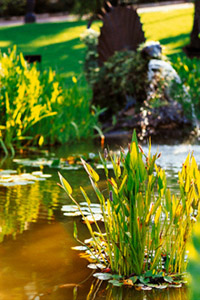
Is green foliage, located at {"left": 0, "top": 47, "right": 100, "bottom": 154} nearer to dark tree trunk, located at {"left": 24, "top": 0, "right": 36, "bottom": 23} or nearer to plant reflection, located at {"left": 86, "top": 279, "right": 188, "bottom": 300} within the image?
plant reflection, located at {"left": 86, "top": 279, "right": 188, "bottom": 300}

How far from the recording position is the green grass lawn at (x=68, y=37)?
20.0 metres

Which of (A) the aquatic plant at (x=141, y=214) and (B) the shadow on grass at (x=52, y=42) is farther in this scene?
(B) the shadow on grass at (x=52, y=42)

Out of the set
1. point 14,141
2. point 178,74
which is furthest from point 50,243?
point 178,74

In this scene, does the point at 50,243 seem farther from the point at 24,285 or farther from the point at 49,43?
the point at 49,43

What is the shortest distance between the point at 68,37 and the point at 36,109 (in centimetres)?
1676

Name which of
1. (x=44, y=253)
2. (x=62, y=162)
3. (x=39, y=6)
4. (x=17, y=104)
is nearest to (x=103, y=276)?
(x=44, y=253)

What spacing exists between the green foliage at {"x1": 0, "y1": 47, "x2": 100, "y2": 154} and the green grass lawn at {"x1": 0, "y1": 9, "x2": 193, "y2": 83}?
29.9 ft

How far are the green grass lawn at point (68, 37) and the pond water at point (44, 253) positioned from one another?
13.1 meters

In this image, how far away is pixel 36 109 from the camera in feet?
24.0

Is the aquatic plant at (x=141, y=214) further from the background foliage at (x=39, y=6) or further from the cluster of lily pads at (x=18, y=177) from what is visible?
the background foliage at (x=39, y=6)

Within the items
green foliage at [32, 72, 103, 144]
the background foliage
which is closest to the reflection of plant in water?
A: green foliage at [32, 72, 103, 144]

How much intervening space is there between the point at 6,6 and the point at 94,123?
1093 inches

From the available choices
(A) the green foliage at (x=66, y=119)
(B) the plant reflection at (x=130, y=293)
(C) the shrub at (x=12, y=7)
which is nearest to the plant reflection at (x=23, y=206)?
(B) the plant reflection at (x=130, y=293)

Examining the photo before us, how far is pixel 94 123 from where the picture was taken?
8977mm
